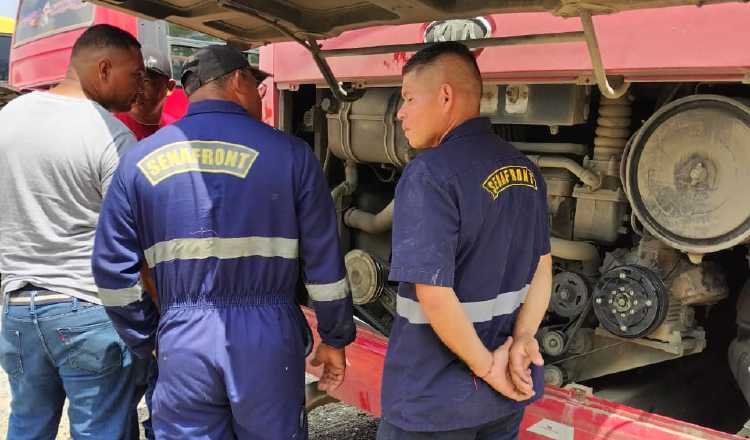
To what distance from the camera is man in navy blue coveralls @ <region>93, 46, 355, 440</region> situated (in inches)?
67.0

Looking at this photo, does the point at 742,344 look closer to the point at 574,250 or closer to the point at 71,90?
the point at 574,250

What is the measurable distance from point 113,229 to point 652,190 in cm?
177

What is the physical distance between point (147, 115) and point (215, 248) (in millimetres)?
1667

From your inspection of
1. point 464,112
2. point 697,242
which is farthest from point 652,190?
point 464,112

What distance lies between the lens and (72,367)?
201 centimetres

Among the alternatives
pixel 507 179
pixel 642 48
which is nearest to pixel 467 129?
pixel 507 179

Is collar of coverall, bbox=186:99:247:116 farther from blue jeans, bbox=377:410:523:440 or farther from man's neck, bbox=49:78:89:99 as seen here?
blue jeans, bbox=377:410:523:440

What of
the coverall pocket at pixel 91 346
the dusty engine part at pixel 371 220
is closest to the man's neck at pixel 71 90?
the coverall pocket at pixel 91 346

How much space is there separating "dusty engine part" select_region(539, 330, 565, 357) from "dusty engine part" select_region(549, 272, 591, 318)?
0.10 m

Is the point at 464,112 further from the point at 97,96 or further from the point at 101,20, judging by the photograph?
the point at 101,20

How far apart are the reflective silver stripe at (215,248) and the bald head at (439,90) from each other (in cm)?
48

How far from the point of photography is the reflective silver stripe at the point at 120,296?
70.9 inches

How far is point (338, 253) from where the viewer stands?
1856 millimetres

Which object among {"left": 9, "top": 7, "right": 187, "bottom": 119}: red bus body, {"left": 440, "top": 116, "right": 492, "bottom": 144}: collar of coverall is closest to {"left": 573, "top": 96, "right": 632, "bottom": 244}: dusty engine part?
{"left": 440, "top": 116, "right": 492, "bottom": 144}: collar of coverall
